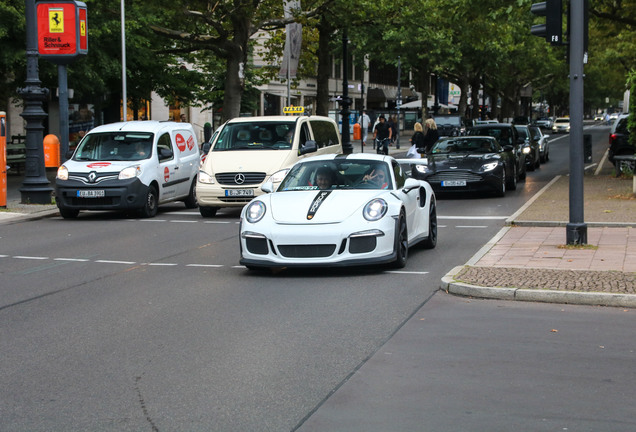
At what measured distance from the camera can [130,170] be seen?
18.2 m

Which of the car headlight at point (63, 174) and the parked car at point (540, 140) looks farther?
the parked car at point (540, 140)

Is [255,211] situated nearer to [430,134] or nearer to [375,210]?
[375,210]

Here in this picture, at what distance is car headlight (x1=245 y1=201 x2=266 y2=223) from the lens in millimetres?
10641

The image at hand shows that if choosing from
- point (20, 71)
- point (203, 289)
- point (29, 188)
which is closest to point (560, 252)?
point (203, 289)

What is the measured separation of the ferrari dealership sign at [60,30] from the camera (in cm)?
2131

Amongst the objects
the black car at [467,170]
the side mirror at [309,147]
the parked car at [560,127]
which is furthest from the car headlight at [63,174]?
the parked car at [560,127]

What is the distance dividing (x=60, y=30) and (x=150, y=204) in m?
5.44

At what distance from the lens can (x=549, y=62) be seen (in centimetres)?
7425

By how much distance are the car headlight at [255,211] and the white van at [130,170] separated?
7676 mm

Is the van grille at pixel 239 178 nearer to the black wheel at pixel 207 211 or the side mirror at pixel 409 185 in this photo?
the black wheel at pixel 207 211

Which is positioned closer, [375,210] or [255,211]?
[375,210]

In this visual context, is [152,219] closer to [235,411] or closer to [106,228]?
[106,228]

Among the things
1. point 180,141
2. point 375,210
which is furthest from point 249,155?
point 375,210

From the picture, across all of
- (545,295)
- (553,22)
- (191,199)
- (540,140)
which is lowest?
(545,295)
